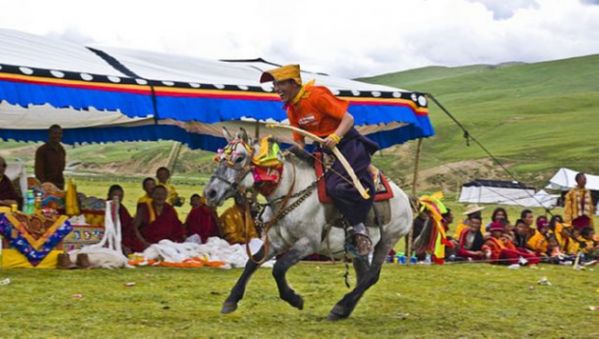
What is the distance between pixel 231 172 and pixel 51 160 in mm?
6352

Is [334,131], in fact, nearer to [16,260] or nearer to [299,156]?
[299,156]

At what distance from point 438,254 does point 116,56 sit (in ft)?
17.6

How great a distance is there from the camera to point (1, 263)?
35.0ft

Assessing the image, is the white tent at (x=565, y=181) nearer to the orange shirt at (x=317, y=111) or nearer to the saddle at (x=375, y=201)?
the saddle at (x=375, y=201)

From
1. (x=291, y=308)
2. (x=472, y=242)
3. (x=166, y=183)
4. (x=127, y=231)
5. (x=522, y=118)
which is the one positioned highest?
(x=522, y=118)

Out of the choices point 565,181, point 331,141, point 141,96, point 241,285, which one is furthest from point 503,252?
point 565,181

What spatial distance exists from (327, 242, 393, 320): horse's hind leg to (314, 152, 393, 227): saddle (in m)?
0.27

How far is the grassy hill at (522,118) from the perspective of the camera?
220 ft

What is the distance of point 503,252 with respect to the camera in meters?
14.1

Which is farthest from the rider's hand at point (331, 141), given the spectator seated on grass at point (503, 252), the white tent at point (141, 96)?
the spectator seated on grass at point (503, 252)

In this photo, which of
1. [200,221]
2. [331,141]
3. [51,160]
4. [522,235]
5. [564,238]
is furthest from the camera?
[564,238]

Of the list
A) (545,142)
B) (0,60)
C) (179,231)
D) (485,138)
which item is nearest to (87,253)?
(179,231)

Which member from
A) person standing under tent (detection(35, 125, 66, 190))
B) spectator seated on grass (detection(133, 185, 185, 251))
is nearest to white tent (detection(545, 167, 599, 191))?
spectator seated on grass (detection(133, 185, 185, 251))

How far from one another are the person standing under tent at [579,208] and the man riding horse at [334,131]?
869 cm
